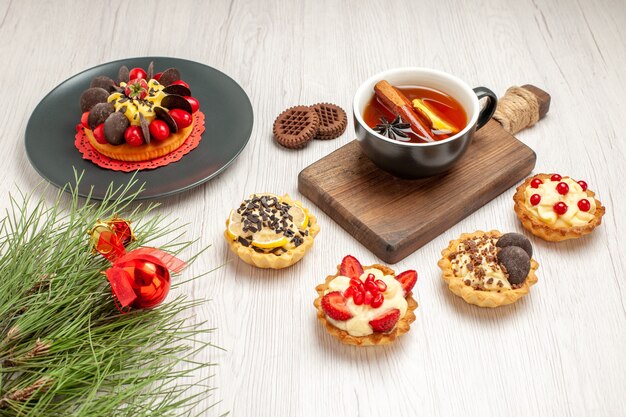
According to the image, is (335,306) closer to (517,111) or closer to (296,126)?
(296,126)

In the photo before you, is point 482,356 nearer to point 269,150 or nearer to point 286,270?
point 286,270

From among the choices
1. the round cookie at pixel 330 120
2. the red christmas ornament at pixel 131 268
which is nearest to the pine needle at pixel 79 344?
the red christmas ornament at pixel 131 268

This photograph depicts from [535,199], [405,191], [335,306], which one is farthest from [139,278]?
[535,199]

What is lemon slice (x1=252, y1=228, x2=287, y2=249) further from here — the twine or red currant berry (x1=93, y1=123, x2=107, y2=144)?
the twine

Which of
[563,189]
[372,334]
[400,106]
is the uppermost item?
[400,106]

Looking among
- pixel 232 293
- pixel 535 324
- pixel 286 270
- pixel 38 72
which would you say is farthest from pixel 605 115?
pixel 38 72

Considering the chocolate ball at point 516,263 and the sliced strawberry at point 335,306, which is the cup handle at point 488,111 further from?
the sliced strawberry at point 335,306

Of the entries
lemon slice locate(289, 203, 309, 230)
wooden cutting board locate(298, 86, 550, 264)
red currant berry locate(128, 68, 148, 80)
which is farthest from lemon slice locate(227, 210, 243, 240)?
red currant berry locate(128, 68, 148, 80)
